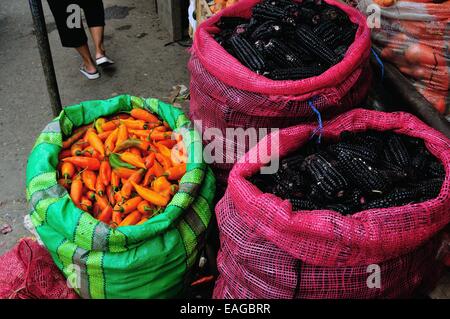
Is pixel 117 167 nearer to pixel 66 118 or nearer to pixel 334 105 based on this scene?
pixel 66 118

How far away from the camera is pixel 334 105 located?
237 centimetres

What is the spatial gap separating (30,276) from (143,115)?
1277mm

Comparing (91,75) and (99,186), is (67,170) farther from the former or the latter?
(91,75)

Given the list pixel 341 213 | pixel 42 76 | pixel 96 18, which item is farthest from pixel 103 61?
pixel 341 213

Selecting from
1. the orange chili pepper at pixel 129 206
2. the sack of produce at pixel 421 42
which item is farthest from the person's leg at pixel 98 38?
the sack of produce at pixel 421 42

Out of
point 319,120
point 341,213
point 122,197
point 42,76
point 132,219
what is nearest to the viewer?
point 341,213

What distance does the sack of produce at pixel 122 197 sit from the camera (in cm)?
218

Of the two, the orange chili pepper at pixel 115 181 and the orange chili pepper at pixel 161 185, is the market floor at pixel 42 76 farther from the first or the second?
the orange chili pepper at pixel 161 185

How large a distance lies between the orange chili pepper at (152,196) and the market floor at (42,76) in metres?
1.07

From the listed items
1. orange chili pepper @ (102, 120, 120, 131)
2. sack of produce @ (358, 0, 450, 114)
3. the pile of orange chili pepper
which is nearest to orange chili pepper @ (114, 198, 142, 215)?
the pile of orange chili pepper

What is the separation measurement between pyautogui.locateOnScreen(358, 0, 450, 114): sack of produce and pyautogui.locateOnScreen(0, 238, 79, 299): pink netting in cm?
254

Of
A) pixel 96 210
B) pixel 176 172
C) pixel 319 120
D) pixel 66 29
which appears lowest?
pixel 96 210

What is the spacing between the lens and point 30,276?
2.32m

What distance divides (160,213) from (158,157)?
483mm
